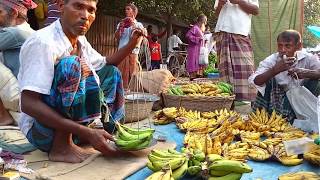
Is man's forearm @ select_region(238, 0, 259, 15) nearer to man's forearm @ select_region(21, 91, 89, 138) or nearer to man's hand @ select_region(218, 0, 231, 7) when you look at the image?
man's hand @ select_region(218, 0, 231, 7)

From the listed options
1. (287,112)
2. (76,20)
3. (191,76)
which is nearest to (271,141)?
(287,112)

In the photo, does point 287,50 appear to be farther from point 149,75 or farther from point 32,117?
point 32,117

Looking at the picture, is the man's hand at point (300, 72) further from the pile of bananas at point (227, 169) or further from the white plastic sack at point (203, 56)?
the white plastic sack at point (203, 56)

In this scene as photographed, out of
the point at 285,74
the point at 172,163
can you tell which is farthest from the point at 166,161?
the point at 285,74

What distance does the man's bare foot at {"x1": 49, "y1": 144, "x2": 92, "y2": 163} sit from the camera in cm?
241

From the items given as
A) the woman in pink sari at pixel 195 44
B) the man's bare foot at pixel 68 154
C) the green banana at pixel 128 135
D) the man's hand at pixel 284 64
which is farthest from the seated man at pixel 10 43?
the woman in pink sari at pixel 195 44

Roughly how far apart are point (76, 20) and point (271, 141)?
1.71 m

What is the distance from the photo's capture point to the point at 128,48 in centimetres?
297

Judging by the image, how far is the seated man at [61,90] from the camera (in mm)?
2252

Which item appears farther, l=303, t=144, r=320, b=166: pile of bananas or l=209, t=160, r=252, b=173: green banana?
l=303, t=144, r=320, b=166: pile of bananas

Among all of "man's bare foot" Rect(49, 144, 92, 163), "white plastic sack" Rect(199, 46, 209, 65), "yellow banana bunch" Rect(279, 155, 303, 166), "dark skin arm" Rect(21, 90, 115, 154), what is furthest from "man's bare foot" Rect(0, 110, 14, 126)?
"white plastic sack" Rect(199, 46, 209, 65)

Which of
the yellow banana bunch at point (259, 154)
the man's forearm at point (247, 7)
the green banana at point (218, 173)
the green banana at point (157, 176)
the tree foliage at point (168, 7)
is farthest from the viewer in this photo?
the tree foliage at point (168, 7)

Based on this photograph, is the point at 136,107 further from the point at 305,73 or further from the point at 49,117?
the point at 305,73

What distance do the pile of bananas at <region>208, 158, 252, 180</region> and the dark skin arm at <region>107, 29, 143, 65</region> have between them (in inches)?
49.1
